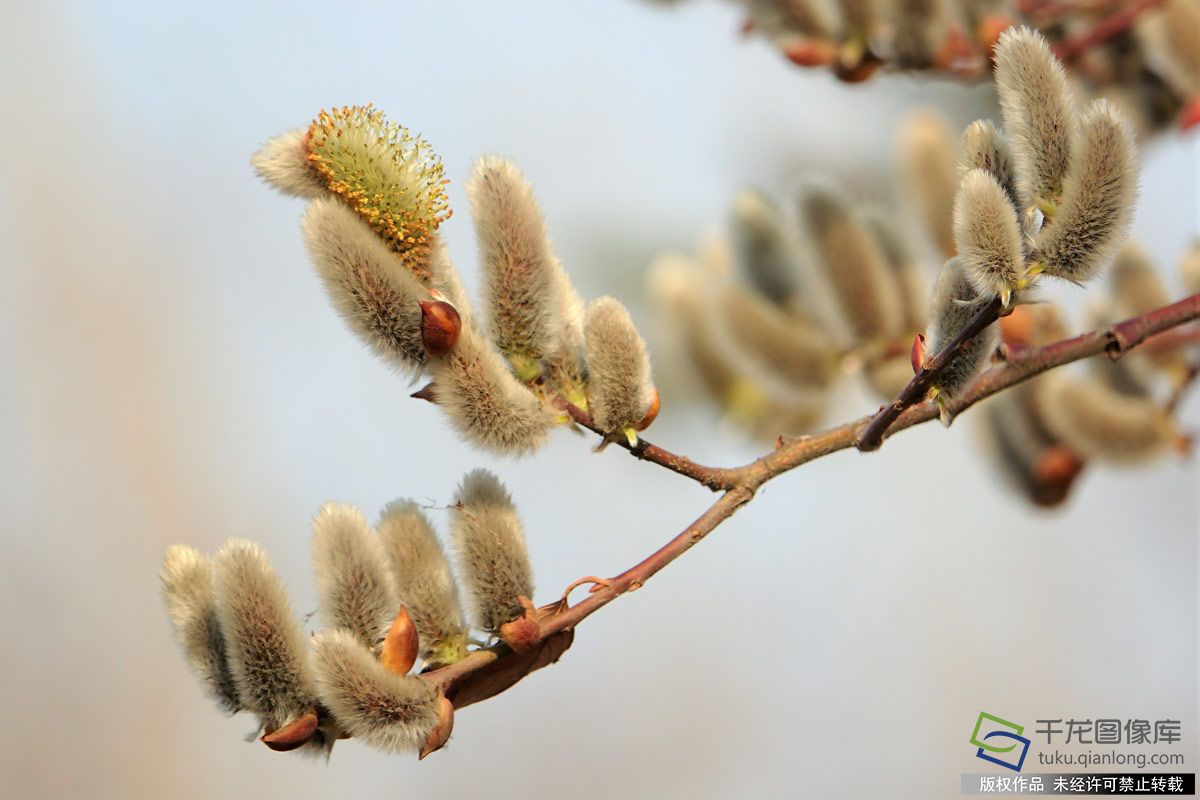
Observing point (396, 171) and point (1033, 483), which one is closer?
point (396, 171)

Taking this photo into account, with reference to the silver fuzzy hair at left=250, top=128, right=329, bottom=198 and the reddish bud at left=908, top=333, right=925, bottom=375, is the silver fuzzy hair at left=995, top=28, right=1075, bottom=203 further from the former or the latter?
the silver fuzzy hair at left=250, top=128, right=329, bottom=198

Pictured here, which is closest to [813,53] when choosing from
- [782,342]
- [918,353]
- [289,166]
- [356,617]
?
[782,342]

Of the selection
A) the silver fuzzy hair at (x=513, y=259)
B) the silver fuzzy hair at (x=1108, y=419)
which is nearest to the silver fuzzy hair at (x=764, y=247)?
the silver fuzzy hair at (x=1108, y=419)

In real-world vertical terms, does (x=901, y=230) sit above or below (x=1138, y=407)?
above

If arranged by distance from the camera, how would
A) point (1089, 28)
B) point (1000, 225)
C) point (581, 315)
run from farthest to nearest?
point (1089, 28), point (581, 315), point (1000, 225)

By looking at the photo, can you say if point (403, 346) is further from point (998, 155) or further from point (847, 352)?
point (847, 352)

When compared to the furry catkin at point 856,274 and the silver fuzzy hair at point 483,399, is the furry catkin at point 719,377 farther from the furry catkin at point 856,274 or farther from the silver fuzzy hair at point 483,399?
the silver fuzzy hair at point 483,399


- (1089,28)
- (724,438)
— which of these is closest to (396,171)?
(724,438)
